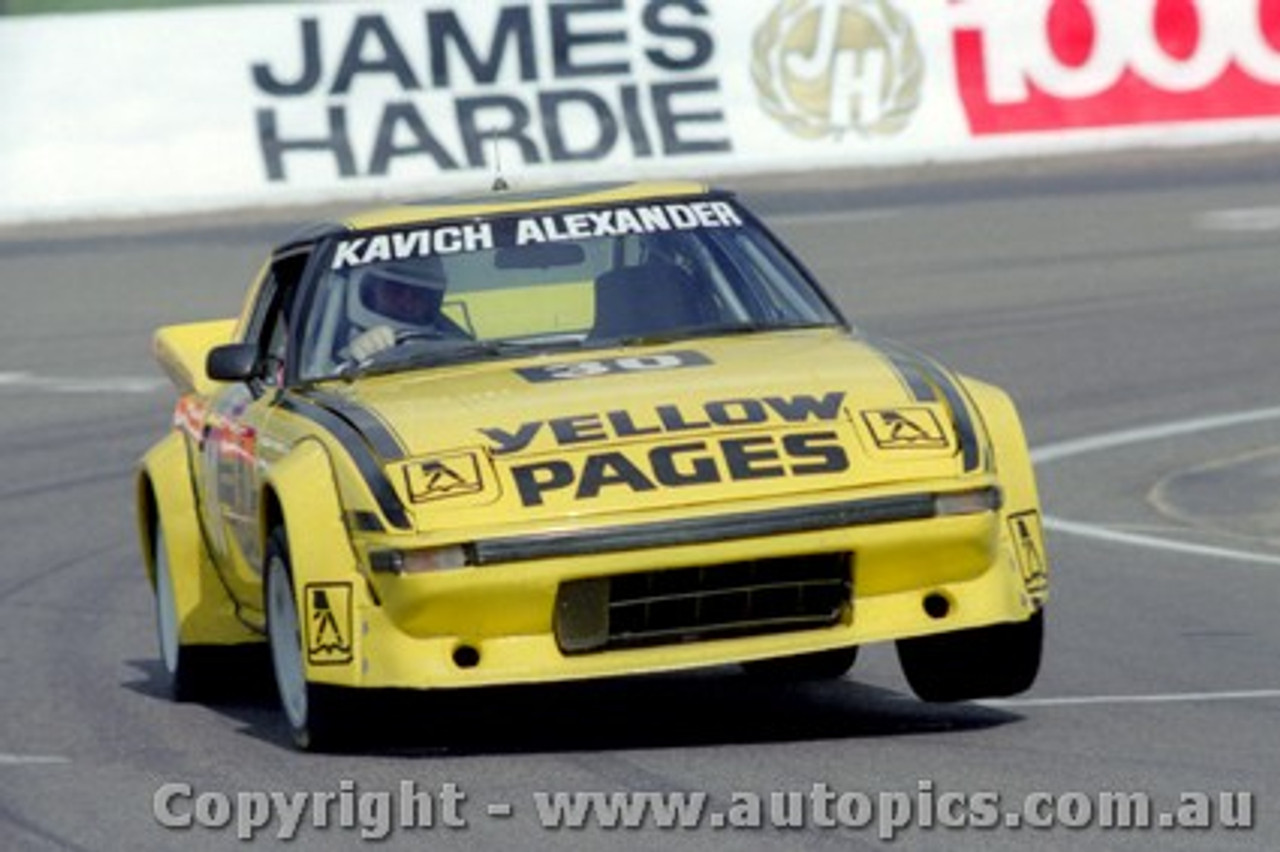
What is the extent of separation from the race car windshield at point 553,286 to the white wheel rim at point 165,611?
4.22 ft

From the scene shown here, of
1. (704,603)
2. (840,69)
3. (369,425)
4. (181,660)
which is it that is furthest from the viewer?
(840,69)

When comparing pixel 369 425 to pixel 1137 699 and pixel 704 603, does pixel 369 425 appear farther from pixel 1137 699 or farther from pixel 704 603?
pixel 1137 699

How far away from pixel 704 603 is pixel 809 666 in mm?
1886

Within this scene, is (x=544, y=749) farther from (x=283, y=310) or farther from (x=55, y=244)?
(x=55, y=244)

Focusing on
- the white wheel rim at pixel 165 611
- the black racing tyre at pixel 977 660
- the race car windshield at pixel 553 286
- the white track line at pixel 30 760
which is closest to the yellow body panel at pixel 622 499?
the black racing tyre at pixel 977 660

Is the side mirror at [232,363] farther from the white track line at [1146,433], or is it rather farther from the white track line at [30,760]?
the white track line at [1146,433]

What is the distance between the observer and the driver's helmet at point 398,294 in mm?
10695

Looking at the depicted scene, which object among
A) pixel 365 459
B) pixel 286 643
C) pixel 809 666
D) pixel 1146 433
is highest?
pixel 365 459

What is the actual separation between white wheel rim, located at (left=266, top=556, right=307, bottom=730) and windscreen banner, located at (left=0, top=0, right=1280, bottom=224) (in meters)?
19.1

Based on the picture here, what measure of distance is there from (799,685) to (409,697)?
1.32m

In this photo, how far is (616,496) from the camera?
362 inches

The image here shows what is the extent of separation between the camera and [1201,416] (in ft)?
58.3

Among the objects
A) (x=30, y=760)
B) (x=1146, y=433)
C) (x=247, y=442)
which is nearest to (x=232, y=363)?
(x=247, y=442)

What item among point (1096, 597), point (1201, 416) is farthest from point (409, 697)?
point (1201, 416)
